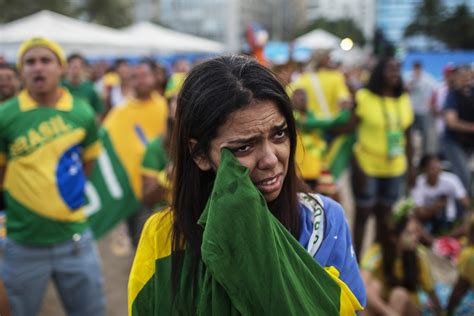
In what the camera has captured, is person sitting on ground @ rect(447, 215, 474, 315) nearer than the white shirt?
Yes

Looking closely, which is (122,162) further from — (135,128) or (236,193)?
(236,193)

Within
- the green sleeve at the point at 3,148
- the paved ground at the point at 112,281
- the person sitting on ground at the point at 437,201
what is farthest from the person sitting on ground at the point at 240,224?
the person sitting on ground at the point at 437,201

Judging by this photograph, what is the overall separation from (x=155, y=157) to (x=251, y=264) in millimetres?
2380

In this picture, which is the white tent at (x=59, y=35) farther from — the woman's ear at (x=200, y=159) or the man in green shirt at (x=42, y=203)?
the woman's ear at (x=200, y=159)

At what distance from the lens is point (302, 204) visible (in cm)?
150

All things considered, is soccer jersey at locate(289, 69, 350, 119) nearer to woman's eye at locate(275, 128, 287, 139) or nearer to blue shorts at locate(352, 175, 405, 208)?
blue shorts at locate(352, 175, 405, 208)

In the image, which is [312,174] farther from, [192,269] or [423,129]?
[423,129]

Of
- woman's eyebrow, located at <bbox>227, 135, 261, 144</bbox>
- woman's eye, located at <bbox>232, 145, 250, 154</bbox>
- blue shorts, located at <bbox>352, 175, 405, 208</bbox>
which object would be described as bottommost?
blue shorts, located at <bbox>352, 175, 405, 208</bbox>

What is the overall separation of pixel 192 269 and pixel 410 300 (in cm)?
245

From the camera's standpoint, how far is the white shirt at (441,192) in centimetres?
556

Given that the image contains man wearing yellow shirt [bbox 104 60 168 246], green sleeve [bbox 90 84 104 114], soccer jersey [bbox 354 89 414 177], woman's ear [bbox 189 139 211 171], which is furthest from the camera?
green sleeve [bbox 90 84 104 114]

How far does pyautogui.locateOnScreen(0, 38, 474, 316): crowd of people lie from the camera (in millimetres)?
1172

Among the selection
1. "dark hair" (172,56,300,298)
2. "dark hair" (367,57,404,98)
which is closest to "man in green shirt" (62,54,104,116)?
"dark hair" (367,57,404,98)

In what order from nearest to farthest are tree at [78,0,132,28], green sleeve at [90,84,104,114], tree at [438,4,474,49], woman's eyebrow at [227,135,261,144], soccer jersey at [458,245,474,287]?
woman's eyebrow at [227,135,261,144], soccer jersey at [458,245,474,287], green sleeve at [90,84,104,114], tree at [438,4,474,49], tree at [78,0,132,28]
